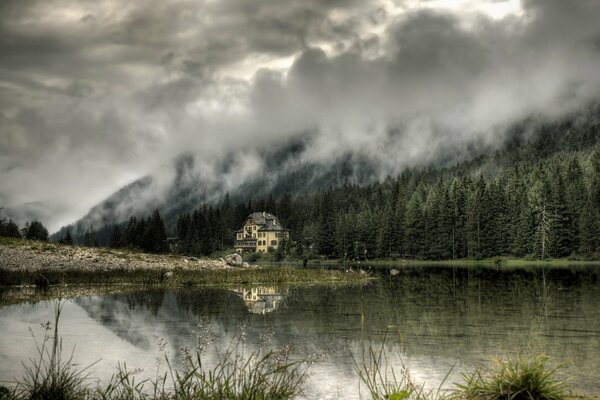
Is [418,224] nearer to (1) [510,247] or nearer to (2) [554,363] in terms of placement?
(1) [510,247]

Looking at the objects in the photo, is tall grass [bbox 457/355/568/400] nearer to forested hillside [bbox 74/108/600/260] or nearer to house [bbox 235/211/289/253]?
forested hillside [bbox 74/108/600/260]

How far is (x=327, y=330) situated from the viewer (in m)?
19.4

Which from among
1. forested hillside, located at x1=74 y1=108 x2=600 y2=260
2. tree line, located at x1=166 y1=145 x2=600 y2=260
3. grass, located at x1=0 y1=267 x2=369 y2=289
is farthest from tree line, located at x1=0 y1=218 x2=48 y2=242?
grass, located at x1=0 y1=267 x2=369 y2=289

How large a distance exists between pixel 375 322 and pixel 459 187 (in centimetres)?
14224

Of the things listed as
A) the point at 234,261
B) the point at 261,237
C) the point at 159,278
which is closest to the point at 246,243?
the point at 261,237

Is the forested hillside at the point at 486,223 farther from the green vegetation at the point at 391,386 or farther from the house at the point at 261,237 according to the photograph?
the green vegetation at the point at 391,386

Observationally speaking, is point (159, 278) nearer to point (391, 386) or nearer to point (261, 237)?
point (391, 386)

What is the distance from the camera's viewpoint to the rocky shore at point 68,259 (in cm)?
4382

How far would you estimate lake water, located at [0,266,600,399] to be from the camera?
43.8 ft

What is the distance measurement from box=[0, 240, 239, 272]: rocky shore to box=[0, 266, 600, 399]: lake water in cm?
1454

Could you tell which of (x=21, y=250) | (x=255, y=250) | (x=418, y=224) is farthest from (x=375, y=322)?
(x=255, y=250)

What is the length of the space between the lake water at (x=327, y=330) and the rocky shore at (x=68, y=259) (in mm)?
14536

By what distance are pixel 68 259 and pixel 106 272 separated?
5.81 m

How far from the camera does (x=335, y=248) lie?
164250 mm
